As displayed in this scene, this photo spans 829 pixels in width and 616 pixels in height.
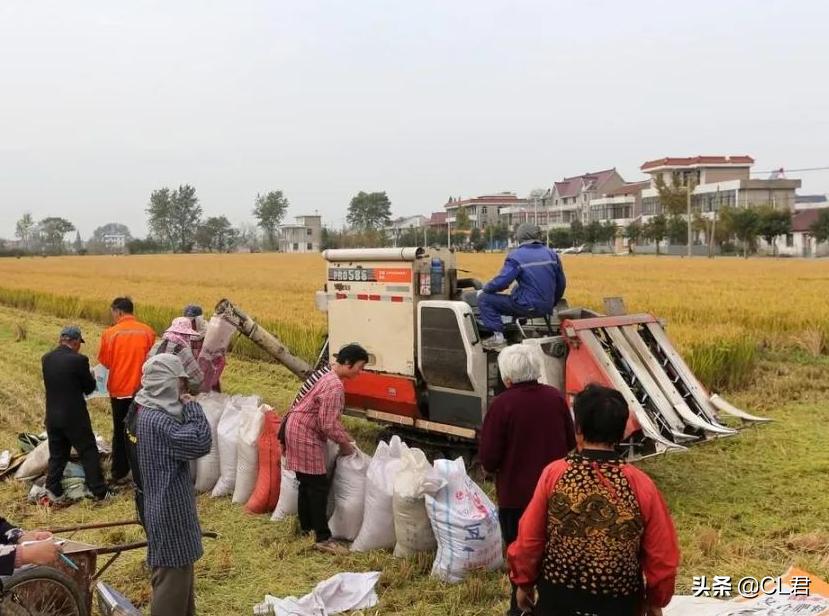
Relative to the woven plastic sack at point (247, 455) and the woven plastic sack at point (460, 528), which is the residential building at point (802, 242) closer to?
the woven plastic sack at point (247, 455)

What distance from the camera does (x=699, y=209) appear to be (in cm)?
7381

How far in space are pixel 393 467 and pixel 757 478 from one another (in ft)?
11.1

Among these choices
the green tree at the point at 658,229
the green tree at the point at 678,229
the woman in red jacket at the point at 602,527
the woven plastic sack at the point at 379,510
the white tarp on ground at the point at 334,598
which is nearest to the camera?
the woman in red jacket at the point at 602,527

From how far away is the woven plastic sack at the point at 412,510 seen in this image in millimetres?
4875

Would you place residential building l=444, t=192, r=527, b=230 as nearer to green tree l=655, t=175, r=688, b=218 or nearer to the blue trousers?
green tree l=655, t=175, r=688, b=218

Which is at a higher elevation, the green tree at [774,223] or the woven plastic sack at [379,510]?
the green tree at [774,223]

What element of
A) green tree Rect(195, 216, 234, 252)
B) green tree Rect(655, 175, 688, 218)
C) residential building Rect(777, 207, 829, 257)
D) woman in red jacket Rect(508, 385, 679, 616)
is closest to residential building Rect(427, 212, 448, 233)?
green tree Rect(195, 216, 234, 252)

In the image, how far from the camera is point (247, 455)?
6.25 m

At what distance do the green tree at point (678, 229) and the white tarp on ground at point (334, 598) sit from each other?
6707 cm

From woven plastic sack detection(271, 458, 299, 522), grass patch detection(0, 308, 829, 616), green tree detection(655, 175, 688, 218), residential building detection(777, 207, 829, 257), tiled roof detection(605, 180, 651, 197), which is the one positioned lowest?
grass patch detection(0, 308, 829, 616)

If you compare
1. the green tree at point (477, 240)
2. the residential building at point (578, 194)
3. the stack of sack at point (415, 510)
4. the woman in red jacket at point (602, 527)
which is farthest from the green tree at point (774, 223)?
the woman in red jacket at point (602, 527)

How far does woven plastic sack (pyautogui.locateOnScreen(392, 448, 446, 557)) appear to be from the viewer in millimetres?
4875

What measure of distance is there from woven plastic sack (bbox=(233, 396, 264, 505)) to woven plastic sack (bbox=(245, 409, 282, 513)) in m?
0.05

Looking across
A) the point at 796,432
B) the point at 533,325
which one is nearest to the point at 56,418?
the point at 533,325
